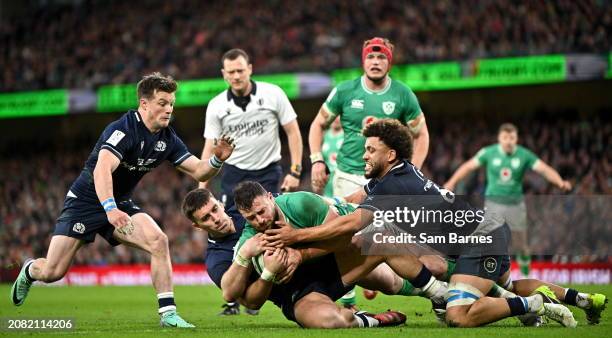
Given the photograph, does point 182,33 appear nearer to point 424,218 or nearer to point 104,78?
point 104,78

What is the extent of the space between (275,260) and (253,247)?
0.66ft

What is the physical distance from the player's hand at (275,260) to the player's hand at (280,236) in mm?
54

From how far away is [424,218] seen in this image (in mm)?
7398

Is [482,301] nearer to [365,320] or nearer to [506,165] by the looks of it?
[365,320]

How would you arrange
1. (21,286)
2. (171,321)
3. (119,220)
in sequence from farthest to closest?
(21,286) → (171,321) → (119,220)

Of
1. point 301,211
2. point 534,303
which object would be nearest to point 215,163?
point 301,211

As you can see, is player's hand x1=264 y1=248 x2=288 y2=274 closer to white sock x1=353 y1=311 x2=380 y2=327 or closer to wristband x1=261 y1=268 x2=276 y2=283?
wristband x1=261 y1=268 x2=276 y2=283

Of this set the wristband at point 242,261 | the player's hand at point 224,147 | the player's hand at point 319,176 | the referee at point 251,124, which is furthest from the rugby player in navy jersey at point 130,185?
the referee at point 251,124

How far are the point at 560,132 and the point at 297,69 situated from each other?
707cm

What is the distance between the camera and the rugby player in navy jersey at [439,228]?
23.2 feet

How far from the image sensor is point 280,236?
7.07m

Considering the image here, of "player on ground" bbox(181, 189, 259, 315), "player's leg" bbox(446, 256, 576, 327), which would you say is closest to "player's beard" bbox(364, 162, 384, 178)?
"player's leg" bbox(446, 256, 576, 327)

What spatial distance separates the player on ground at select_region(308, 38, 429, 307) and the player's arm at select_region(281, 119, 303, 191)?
0.18 m

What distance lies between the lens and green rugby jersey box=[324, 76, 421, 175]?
10164mm
